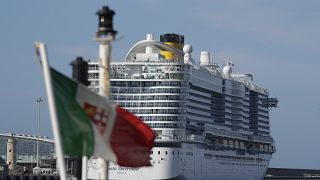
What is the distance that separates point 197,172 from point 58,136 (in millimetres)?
64880

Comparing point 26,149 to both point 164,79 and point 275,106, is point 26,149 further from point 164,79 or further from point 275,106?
point 164,79

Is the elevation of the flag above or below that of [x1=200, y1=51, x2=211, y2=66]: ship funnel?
below

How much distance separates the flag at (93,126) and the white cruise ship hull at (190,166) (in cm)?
5198

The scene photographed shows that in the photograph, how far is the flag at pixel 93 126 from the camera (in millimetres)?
13664

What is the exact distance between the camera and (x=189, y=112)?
263 ft

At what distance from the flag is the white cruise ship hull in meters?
52.0

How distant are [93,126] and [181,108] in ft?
212

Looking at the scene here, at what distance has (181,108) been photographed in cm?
7831

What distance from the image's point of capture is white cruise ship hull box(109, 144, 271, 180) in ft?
238

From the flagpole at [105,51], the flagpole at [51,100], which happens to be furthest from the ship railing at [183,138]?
the flagpole at [51,100]

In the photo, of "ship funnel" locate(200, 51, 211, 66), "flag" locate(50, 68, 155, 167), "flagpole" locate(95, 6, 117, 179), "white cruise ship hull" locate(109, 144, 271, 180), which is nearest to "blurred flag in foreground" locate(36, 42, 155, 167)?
"flag" locate(50, 68, 155, 167)

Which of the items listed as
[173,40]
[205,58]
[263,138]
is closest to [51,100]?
[173,40]

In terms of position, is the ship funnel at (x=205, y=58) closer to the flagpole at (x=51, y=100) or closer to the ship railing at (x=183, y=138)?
the ship railing at (x=183, y=138)

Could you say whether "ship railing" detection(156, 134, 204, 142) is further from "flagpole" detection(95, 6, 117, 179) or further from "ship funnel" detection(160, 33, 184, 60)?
"flagpole" detection(95, 6, 117, 179)
